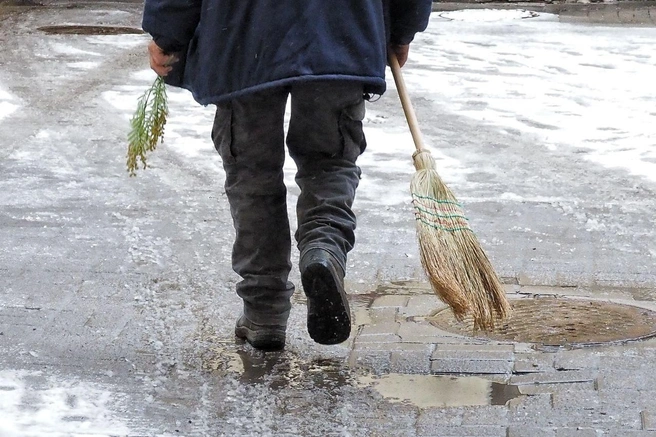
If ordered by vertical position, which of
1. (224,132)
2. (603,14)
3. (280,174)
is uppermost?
(224,132)

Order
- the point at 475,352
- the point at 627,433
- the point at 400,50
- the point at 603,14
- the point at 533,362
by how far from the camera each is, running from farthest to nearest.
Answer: the point at 603,14
the point at 400,50
the point at 475,352
the point at 533,362
the point at 627,433

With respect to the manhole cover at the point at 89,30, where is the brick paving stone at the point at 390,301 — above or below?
above

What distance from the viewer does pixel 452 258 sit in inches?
151

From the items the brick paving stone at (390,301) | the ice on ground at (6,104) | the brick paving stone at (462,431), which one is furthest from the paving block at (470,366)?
the ice on ground at (6,104)

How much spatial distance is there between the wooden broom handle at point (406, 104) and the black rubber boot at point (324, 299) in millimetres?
583

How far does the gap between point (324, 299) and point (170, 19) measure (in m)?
0.98

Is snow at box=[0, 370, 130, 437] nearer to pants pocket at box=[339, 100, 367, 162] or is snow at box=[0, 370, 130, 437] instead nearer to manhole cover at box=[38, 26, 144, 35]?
pants pocket at box=[339, 100, 367, 162]

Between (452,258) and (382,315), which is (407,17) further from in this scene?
(382,315)

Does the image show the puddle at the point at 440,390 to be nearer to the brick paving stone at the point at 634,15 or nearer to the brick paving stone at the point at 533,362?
the brick paving stone at the point at 533,362

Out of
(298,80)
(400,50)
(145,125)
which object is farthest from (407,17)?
(145,125)

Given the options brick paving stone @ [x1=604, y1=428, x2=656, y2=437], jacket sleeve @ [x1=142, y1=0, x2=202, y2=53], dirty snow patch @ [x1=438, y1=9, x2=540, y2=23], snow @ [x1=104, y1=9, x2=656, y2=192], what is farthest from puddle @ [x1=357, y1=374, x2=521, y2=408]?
dirty snow patch @ [x1=438, y1=9, x2=540, y2=23]

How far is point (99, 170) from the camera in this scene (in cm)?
670

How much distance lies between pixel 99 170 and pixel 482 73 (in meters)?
4.03

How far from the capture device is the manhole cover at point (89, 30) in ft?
40.9
